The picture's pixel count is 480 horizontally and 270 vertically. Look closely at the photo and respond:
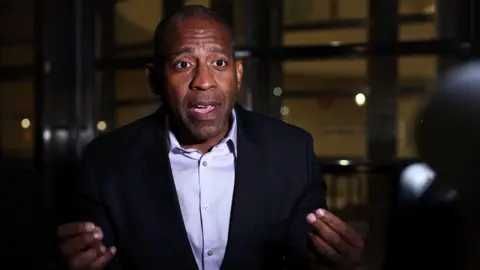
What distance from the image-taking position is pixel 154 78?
59 cm

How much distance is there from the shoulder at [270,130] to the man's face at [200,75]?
5cm

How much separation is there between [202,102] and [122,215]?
165 millimetres

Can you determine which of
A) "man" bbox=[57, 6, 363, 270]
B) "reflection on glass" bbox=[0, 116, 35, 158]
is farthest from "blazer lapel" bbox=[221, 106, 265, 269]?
"reflection on glass" bbox=[0, 116, 35, 158]

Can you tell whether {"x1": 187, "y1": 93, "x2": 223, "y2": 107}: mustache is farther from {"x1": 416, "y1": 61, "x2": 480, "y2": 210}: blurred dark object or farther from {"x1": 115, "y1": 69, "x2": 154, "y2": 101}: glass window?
{"x1": 416, "y1": 61, "x2": 480, "y2": 210}: blurred dark object

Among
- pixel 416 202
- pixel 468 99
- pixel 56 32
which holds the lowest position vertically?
pixel 416 202

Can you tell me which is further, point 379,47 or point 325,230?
point 379,47

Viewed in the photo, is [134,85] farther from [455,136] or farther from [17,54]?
[455,136]

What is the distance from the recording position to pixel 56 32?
2.35 ft

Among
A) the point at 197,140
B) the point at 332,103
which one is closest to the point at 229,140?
the point at 197,140

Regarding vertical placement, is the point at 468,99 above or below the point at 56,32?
below

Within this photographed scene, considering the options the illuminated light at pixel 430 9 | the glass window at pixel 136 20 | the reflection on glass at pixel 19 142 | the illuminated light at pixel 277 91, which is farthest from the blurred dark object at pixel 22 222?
the illuminated light at pixel 430 9

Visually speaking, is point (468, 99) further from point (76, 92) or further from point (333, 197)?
point (76, 92)

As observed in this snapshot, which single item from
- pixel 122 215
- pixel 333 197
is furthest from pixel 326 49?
pixel 122 215

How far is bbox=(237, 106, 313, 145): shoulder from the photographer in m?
0.62
